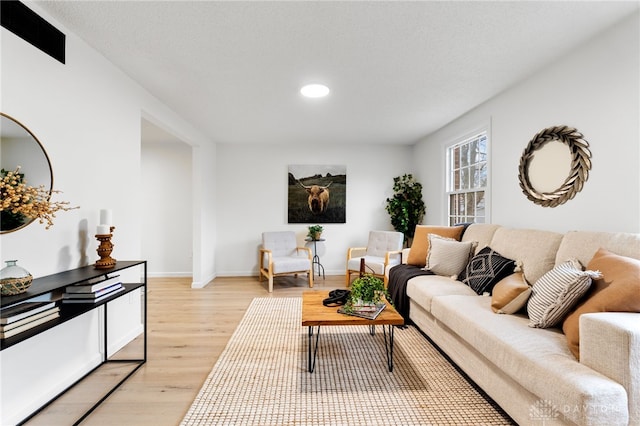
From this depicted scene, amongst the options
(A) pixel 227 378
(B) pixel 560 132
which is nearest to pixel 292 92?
(B) pixel 560 132

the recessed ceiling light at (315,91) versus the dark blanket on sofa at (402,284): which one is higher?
the recessed ceiling light at (315,91)

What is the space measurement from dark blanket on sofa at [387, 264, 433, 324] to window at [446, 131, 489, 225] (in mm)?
1050

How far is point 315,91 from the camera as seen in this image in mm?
3104

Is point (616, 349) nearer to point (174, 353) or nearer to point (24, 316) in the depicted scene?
point (24, 316)

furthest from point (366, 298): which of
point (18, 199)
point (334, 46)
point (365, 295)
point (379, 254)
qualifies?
point (379, 254)

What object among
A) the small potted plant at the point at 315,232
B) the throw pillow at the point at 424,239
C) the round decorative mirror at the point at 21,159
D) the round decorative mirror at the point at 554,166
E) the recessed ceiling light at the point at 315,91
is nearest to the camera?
the round decorative mirror at the point at 21,159

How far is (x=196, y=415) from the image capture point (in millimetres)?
1781

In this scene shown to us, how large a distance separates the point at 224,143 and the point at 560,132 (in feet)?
15.9

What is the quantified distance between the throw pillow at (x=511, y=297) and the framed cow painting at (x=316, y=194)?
3.68 m

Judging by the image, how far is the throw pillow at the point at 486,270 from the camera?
8.33ft

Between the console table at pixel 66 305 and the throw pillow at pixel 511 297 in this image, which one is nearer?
the console table at pixel 66 305

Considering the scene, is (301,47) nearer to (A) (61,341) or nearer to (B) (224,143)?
(A) (61,341)

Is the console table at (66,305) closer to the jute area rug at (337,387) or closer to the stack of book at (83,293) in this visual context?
the stack of book at (83,293)

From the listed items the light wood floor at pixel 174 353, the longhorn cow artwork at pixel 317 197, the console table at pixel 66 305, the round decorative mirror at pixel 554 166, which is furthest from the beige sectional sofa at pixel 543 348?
the longhorn cow artwork at pixel 317 197
